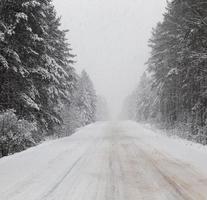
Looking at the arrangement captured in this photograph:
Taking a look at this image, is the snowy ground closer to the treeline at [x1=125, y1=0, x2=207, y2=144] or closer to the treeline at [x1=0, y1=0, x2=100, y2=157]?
the treeline at [x1=0, y1=0, x2=100, y2=157]

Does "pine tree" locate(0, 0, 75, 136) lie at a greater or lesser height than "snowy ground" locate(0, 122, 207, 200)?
greater

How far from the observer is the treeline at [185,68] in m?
14.8

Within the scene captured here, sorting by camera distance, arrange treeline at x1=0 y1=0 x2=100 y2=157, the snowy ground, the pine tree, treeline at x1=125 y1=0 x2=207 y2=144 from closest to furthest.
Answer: the snowy ground, treeline at x1=0 y1=0 x2=100 y2=157, the pine tree, treeline at x1=125 y1=0 x2=207 y2=144

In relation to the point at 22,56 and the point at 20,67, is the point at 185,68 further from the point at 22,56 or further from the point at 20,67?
the point at 20,67

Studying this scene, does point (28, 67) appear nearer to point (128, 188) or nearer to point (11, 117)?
point (11, 117)

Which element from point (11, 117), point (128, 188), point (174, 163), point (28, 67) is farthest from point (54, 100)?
point (128, 188)

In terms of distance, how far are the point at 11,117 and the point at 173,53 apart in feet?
46.8

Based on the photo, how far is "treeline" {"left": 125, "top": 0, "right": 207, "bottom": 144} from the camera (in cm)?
1477

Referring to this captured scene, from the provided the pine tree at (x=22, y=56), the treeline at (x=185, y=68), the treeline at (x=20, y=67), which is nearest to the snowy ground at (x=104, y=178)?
the treeline at (x=20, y=67)

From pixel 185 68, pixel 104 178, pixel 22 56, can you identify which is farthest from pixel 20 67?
pixel 185 68

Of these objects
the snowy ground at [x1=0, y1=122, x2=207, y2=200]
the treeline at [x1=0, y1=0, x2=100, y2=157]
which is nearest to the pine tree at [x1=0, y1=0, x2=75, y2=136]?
the treeline at [x1=0, y1=0, x2=100, y2=157]

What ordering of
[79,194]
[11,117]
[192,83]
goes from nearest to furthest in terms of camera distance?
1. [79,194]
2. [11,117]
3. [192,83]

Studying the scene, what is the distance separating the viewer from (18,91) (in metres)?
14.6

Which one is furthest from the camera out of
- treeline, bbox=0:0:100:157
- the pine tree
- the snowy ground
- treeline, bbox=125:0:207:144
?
treeline, bbox=125:0:207:144
